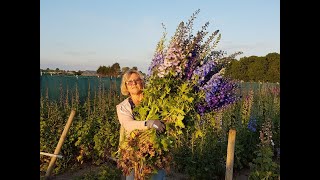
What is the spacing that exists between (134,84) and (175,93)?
0.44 meters

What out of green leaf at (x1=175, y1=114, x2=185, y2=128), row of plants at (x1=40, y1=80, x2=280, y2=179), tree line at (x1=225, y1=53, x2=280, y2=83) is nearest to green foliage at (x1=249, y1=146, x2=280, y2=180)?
row of plants at (x1=40, y1=80, x2=280, y2=179)

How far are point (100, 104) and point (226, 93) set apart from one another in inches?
195

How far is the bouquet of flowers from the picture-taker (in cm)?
302

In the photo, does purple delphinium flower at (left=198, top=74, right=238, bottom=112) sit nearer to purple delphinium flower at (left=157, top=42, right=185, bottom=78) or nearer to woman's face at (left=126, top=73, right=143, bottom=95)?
purple delphinium flower at (left=157, top=42, right=185, bottom=78)

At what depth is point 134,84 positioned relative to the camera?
338 centimetres

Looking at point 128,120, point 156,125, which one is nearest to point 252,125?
point 128,120

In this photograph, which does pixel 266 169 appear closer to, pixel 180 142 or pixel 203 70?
pixel 180 142

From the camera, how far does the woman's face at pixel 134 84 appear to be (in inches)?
133

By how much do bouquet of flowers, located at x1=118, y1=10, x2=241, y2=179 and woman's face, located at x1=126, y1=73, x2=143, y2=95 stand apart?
0.16m

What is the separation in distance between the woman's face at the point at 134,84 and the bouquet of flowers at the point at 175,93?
164 millimetres

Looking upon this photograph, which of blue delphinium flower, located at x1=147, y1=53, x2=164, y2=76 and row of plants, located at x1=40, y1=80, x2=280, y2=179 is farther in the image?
row of plants, located at x1=40, y1=80, x2=280, y2=179

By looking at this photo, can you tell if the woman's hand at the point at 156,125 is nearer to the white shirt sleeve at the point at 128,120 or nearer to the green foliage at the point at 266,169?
the white shirt sleeve at the point at 128,120
